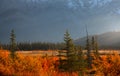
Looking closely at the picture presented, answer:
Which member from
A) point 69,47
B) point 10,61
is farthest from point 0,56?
point 69,47

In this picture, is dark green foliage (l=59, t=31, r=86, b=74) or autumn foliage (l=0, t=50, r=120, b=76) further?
dark green foliage (l=59, t=31, r=86, b=74)

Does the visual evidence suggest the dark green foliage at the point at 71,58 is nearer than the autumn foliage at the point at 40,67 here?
No

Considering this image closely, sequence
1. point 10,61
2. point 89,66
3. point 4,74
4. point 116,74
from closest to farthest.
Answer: point 116,74, point 4,74, point 10,61, point 89,66

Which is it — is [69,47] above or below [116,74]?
above

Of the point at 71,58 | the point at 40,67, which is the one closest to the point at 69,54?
the point at 71,58

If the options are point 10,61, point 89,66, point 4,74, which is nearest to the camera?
point 4,74

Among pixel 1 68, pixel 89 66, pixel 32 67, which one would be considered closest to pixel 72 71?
pixel 32 67

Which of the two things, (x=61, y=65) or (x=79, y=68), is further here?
(x=61, y=65)

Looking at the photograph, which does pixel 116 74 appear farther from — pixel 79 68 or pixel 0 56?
pixel 0 56

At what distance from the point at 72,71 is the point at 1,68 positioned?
11.0 meters

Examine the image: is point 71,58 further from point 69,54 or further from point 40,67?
point 40,67

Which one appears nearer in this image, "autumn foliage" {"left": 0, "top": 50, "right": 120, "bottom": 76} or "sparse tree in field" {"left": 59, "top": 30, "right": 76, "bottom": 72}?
"autumn foliage" {"left": 0, "top": 50, "right": 120, "bottom": 76}

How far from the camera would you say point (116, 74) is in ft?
143

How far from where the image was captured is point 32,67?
5469 centimetres
